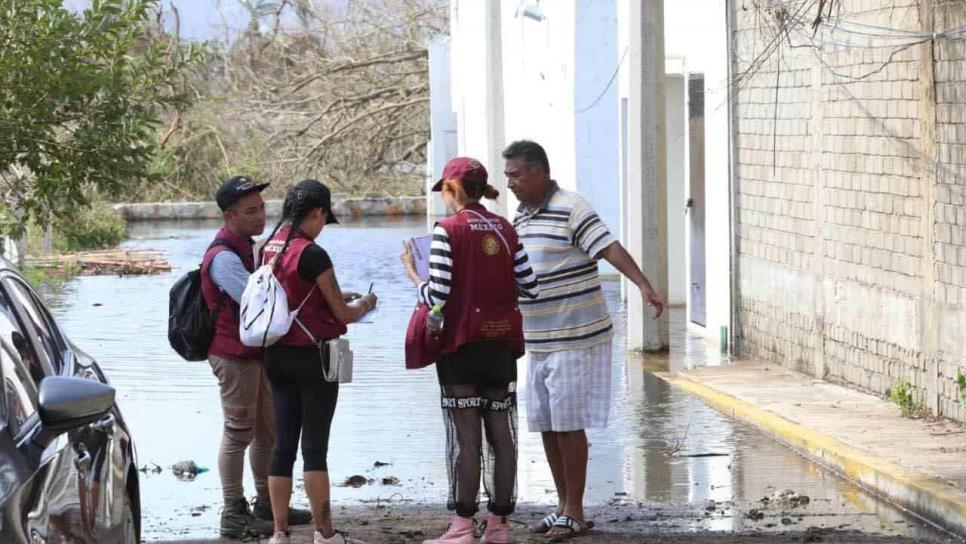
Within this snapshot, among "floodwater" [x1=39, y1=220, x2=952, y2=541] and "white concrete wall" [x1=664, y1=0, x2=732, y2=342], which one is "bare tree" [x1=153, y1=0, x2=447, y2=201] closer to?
"floodwater" [x1=39, y1=220, x2=952, y2=541]

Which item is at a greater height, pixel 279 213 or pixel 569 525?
pixel 569 525

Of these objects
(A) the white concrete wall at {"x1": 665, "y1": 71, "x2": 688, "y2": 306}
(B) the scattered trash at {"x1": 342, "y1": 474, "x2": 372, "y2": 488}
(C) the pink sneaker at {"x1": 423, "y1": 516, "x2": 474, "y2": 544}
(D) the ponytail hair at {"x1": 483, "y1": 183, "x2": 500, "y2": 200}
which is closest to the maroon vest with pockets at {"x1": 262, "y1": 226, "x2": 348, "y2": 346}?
(D) the ponytail hair at {"x1": 483, "y1": 183, "x2": 500, "y2": 200}

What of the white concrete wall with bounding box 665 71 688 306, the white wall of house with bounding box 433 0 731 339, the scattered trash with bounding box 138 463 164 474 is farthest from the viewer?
the white concrete wall with bounding box 665 71 688 306

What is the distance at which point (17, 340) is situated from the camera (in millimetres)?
5348

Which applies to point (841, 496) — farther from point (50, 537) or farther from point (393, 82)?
point (393, 82)

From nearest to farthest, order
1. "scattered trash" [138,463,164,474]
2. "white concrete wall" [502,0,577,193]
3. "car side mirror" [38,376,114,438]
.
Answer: "car side mirror" [38,376,114,438]
"scattered trash" [138,463,164,474]
"white concrete wall" [502,0,577,193]

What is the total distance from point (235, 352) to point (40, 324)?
2.13m

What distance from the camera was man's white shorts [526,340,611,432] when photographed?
26.7ft

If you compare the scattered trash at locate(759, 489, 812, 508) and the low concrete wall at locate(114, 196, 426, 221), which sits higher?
the scattered trash at locate(759, 489, 812, 508)

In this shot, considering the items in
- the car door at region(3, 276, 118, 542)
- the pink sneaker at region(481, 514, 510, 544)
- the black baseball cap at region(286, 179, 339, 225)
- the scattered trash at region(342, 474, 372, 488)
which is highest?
the black baseball cap at region(286, 179, 339, 225)

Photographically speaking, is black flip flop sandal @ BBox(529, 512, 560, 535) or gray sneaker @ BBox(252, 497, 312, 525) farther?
gray sneaker @ BBox(252, 497, 312, 525)

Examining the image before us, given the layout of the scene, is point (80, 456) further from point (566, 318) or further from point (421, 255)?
point (566, 318)

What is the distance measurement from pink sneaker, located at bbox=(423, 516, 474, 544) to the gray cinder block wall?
385 centimetres

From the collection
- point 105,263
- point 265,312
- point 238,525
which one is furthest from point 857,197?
point 105,263
